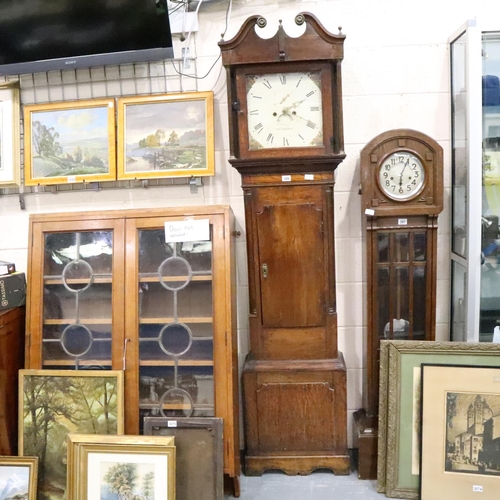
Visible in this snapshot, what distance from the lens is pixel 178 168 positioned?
2271 millimetres

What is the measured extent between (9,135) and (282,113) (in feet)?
4.25

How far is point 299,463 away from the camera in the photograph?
2.20m

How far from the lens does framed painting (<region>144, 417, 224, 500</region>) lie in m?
1.96

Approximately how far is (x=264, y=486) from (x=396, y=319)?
3.02ft

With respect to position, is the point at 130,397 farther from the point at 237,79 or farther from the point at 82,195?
the point at 237,79

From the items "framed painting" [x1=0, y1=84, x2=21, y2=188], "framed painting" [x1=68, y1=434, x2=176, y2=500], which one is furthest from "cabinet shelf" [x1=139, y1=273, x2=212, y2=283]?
"framed painting" [x1=0, y1=84, x2=21, y2=188]

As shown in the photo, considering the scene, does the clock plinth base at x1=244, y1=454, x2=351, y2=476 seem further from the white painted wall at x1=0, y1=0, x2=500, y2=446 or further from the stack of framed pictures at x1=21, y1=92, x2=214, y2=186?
the stack of framed pictures at x1=21, y1=92, x2=214, y2=186

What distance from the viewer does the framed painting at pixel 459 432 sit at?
199cm

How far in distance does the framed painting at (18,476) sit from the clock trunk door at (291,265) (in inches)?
42.8

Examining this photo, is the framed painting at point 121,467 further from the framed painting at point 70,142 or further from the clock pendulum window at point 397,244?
the framed painting at point 70,142

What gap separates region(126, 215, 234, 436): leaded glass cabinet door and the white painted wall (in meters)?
0.29

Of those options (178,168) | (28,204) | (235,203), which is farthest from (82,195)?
(235,203)

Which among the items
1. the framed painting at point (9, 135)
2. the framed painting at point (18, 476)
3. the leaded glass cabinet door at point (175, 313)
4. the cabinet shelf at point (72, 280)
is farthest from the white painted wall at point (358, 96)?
the framed painting at point (18, 476)

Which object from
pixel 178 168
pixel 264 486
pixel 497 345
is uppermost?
pixel 178 168
